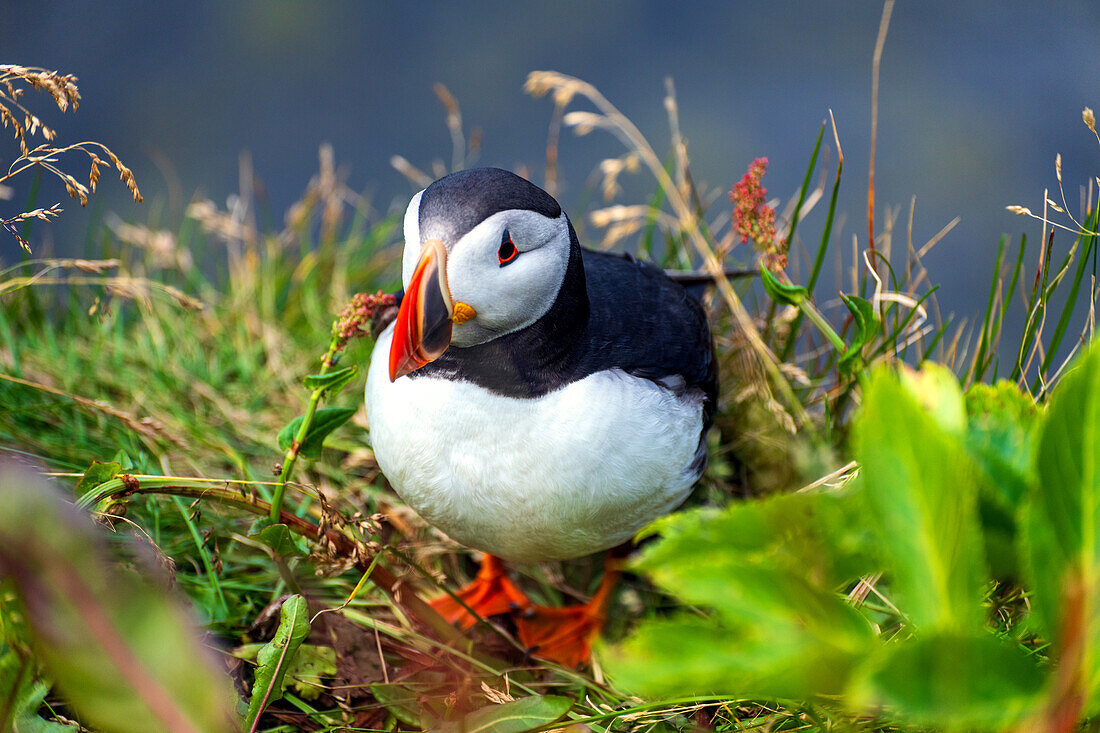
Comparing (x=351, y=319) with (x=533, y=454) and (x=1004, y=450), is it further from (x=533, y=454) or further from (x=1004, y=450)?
(x=1004, y=450)

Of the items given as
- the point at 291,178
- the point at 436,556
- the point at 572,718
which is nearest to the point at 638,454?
the point at 572,718

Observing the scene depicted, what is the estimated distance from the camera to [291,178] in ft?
16.3

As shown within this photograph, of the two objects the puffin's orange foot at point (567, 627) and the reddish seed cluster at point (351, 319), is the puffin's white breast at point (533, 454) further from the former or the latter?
the puffin's orange foot at point (567, 627)

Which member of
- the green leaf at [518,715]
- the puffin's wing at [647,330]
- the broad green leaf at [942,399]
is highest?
the broad green leaf at [942,399]

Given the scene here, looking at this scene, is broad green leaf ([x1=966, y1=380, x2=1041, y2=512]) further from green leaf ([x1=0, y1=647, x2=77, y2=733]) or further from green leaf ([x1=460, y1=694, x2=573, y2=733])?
green leaf ([x1=0, y1=647, x2=77, y2=733])

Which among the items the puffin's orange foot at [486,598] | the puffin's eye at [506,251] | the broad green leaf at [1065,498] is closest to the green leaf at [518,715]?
the puffin's orange foot at [486,598]

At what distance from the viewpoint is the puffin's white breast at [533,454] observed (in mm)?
1807

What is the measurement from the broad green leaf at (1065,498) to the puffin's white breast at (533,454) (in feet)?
3.27

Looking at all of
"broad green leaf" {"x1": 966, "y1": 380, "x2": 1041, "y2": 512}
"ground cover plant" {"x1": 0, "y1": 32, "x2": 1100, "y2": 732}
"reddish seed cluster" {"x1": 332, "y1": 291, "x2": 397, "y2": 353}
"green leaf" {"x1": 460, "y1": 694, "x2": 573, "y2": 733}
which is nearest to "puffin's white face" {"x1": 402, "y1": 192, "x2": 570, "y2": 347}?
"reddish seed cluster" {"x1": 332, "y1": 291, "x2": 397, "y2": 353}

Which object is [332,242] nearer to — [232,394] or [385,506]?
[232,394]

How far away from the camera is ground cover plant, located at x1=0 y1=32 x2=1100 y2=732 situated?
0.83 meters

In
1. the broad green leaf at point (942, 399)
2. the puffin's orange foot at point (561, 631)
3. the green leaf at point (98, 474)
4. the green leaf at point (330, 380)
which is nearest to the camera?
the broad green leaf at point (942, 399)

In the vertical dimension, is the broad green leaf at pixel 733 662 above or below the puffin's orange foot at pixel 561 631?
above

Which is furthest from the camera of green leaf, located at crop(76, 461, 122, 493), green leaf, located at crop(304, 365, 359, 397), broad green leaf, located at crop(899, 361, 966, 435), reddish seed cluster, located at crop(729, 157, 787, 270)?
reddish seed cluster, located at crop(729, 157, 787, 270)
